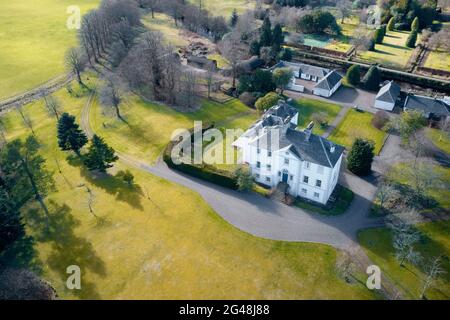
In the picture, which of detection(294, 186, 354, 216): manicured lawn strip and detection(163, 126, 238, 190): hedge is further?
detection(163, 126, 238, 190): hedge

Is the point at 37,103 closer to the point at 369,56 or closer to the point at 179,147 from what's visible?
the point at 179,147

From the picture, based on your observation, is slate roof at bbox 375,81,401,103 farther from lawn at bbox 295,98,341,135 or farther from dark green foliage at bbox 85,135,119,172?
dark green foliage at bbox 85,135,119,172

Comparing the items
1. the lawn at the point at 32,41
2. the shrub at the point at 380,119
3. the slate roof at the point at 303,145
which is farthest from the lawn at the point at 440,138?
the lawn at the point at 32,41

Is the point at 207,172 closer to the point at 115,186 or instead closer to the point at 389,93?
the point at 115,186

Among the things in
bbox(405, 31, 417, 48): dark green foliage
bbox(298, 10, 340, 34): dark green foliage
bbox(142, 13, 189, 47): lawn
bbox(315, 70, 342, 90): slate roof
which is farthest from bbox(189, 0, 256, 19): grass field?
bbox(315, 70, 342, 90): slate roof

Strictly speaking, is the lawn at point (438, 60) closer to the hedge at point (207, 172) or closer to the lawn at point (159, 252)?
the hedge at point (207, 172)

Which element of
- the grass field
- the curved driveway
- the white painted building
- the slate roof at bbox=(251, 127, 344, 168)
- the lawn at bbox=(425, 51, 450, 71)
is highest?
the grass field

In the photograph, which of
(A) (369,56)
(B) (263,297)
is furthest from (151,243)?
(A) (369,56)

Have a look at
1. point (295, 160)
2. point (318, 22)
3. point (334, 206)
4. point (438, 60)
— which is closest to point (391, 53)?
point (438, 60)
